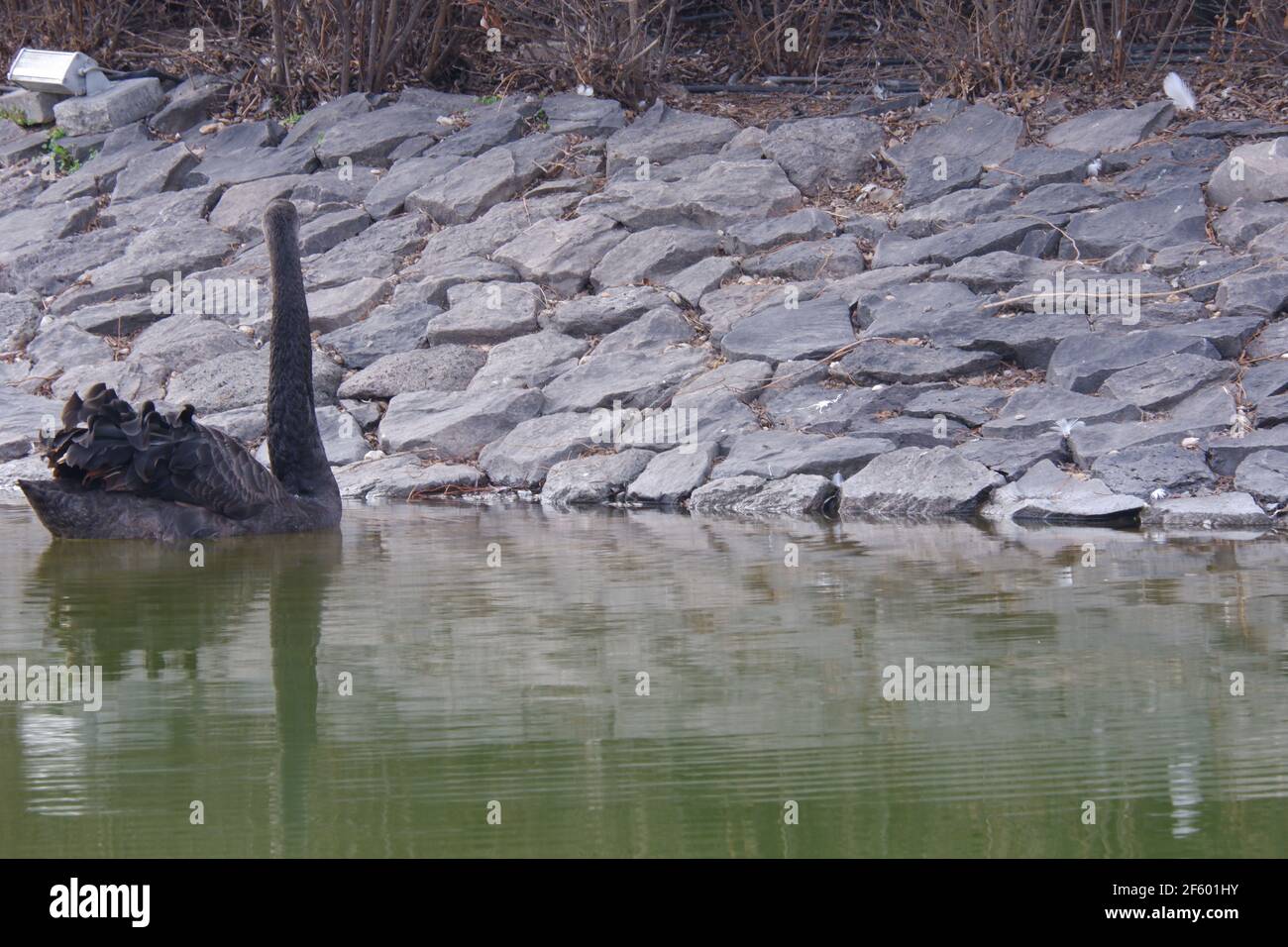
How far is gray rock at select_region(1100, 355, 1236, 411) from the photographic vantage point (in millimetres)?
8375

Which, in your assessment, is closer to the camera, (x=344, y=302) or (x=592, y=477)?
(x=592, y=477)

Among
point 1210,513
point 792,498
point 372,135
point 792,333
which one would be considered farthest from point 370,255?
point 1210,513

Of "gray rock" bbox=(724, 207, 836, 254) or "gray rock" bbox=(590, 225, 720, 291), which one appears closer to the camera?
"gray rock" bbox=(590, 225, 720, 291)

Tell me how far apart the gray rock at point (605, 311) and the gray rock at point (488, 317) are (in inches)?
8.5

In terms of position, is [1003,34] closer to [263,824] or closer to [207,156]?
[207,156]

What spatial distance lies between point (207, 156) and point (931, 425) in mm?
8264

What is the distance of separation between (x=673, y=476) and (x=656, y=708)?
473 centimetres

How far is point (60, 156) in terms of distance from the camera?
50.0ft

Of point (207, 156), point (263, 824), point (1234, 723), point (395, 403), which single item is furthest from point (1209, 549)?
point (207, 156)

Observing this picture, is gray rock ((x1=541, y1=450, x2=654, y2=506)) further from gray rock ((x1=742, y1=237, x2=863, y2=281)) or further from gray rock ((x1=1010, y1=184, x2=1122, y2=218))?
gray rock ((x1=1010, y1=184, x2=1122, y2=218))

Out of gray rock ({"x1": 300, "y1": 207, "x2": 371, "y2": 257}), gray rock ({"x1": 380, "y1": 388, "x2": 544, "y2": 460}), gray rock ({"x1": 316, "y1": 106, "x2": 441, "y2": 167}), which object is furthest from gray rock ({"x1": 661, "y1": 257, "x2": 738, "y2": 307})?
gray rock ({"x1": 316, "y1": 106, "x2": 441, "y2": 167})

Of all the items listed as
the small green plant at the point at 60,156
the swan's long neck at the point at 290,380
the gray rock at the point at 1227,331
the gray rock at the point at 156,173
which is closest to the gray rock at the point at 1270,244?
the gray rock at the point at 1227,331

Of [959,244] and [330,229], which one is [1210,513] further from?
[330,229]

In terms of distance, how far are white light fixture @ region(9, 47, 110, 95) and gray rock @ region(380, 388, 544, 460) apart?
750cm
